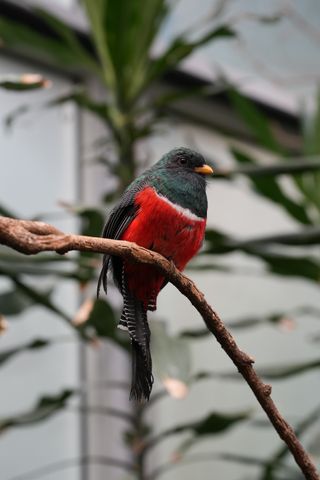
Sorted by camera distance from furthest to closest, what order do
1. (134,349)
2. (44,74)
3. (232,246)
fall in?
1. (44,74)
2. (232,246)
3. (134,349)

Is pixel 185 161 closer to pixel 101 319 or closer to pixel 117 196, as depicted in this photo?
pixel 101 319

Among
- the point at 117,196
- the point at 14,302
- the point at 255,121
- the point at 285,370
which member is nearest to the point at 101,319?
the point at 14,302

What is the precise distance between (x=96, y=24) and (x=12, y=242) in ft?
3.30

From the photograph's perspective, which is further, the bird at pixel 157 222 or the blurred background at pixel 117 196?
the blurred background at pixel 117 196

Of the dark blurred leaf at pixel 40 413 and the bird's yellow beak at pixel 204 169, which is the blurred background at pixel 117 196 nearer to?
the dark blurred leaf at pixel 40 413

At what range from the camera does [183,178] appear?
481 mm

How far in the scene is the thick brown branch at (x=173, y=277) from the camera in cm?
28

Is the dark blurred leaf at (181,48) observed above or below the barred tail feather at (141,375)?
above

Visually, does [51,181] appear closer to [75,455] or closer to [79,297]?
[79,297]

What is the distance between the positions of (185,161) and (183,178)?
0.04m

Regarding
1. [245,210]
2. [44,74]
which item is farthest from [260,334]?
[44,74]

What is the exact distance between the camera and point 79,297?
1596 mm

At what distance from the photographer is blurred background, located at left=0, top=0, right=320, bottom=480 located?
109cm

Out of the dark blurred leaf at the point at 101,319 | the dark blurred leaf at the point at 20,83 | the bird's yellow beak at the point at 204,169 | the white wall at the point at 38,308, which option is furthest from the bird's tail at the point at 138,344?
the white wall at the point at 38,308
